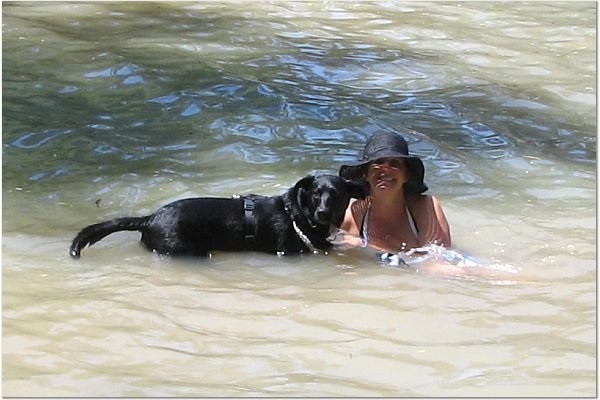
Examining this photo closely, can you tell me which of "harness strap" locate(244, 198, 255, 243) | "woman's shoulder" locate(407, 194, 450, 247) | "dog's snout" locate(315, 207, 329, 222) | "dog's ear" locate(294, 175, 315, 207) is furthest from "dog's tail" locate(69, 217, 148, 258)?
"woman's shoulder" locate(407, 194, 450, 247)

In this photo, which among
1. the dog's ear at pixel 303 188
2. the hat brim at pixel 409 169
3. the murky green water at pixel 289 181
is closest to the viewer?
the murky green water at pixel 289 181

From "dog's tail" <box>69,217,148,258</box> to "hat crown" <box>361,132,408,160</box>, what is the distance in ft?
5.08

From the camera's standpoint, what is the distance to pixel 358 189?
20.7 ft

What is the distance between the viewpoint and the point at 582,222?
6965mm

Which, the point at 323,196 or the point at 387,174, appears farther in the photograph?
the point at 387,174

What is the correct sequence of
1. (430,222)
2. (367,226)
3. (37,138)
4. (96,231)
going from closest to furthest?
(96,231), (430,222), (367,226), (37,138)

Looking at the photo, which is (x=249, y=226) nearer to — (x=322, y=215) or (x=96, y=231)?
(x=322, y=215)

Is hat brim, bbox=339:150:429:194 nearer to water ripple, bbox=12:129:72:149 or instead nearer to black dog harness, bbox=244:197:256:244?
black dog harness, bbox=244:197:256:244

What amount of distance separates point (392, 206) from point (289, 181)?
142cm

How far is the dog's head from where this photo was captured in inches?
241

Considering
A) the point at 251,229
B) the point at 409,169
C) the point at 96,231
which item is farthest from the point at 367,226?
the point at 96,231

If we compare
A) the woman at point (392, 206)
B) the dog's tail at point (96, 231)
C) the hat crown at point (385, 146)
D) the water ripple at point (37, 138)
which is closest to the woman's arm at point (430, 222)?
the woman at point (392, 206)

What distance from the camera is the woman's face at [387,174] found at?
6227mm

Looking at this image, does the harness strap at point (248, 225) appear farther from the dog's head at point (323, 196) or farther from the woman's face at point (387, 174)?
the woman's face at point (387, 174)
